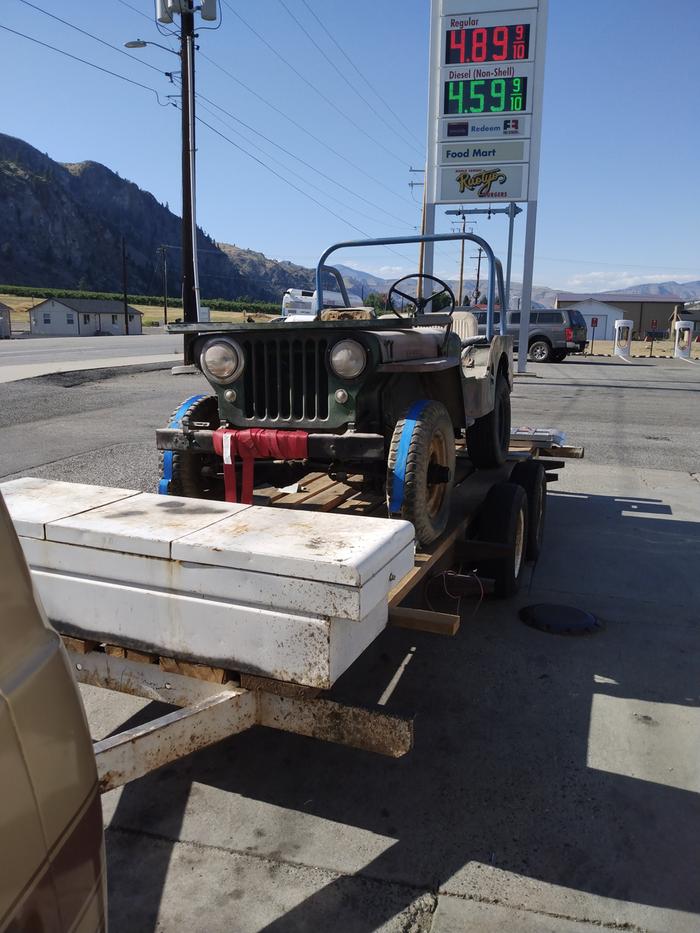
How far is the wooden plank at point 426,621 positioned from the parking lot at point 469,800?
491 millimetres

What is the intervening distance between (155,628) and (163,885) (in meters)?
0.77

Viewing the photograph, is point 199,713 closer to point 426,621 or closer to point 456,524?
point 426,621

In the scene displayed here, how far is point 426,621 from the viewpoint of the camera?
2891mm

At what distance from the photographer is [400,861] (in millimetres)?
2311

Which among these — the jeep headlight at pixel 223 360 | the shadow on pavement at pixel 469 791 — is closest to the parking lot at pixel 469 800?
the shadow on pavement at pixel 469 791

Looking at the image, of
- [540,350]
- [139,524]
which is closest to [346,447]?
[139,524]

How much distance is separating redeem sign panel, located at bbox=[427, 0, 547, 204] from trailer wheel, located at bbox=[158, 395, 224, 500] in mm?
14729

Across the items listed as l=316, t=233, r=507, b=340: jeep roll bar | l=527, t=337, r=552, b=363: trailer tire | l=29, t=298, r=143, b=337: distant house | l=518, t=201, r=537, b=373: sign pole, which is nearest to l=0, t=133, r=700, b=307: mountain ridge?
l=29, t=298, r=143, b=337: distant house

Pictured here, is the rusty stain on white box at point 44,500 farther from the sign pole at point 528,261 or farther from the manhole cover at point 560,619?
the sign pole at point 528,261

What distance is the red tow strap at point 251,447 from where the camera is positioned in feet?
12.6

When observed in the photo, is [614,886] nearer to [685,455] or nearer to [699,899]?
[699,899]

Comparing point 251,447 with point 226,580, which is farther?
point 251,447

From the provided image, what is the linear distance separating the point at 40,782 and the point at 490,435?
4.97 meters

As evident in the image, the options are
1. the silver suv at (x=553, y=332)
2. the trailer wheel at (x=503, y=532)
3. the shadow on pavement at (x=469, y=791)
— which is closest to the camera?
the shadow on pavement at (x=469, y=791)
